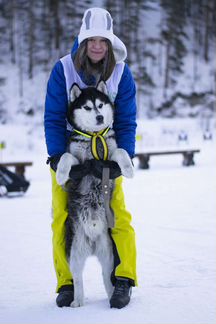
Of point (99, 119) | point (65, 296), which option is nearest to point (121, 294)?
point (65, 296)

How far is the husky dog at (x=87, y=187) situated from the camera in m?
3.03

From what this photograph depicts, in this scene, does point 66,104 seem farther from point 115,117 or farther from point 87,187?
point 87,187

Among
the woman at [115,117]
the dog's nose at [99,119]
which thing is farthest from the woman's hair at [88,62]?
the dog's nose at [99,119]

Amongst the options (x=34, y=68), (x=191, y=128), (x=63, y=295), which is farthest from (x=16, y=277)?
(x=34, y=68)

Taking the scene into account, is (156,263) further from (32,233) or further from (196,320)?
(32,233)

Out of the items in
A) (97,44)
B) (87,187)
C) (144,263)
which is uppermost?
(97,44)

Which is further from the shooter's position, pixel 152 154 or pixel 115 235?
pixel 152 154

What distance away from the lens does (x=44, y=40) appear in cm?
3912

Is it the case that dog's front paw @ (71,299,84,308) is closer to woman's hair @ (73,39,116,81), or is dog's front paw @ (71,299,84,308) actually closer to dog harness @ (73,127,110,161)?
dog harness @ (73,127,110,161)

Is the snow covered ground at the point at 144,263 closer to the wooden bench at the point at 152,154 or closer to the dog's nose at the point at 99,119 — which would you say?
the dog's nose at the point at 99,119

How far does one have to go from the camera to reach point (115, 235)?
10.5 feet

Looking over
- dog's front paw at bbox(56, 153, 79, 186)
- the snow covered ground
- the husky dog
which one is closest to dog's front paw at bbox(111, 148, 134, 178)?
the husky dog

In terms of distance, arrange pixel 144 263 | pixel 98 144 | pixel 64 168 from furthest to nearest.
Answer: pixel 144 263 < pixel 98 144 < pixel 64 168

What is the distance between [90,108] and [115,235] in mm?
874
